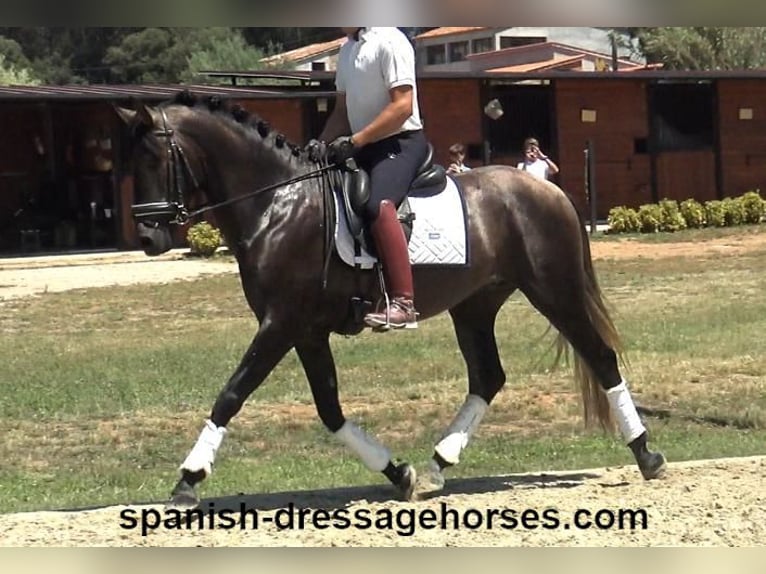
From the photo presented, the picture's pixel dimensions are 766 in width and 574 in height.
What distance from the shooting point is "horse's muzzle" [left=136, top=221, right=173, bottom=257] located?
274 inches

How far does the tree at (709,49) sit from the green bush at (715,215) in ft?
69.6

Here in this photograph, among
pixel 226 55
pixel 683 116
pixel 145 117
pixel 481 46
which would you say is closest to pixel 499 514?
pixel 145 117

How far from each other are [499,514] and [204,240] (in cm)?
2123

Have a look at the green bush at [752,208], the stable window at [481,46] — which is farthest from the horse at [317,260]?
the stable window at [481,46]

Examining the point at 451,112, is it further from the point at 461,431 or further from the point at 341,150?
the point at 341,150

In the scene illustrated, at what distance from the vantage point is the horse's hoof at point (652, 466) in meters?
7.96

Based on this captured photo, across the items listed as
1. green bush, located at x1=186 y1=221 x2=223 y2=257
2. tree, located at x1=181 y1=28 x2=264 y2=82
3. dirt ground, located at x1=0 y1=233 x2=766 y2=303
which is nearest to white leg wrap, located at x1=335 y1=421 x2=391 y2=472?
dirt ground, located at x1=0 y1=233 x2=766 y2=303

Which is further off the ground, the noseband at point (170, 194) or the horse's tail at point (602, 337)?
the noseband at point (170, 194)

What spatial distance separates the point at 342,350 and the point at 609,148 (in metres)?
21.3

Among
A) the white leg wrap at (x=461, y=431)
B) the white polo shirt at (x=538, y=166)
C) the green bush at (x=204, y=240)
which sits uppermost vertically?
the white polo shirt at (x=538, y=166)

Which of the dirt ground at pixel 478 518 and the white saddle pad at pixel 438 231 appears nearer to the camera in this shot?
the dirt ground at pixel 478 518

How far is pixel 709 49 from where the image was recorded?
5356 cm

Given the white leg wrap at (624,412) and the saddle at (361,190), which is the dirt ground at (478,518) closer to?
the white leg wrap at (624,412)

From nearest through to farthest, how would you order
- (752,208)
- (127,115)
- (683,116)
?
(127,115) < (752,208) < (683,116)
